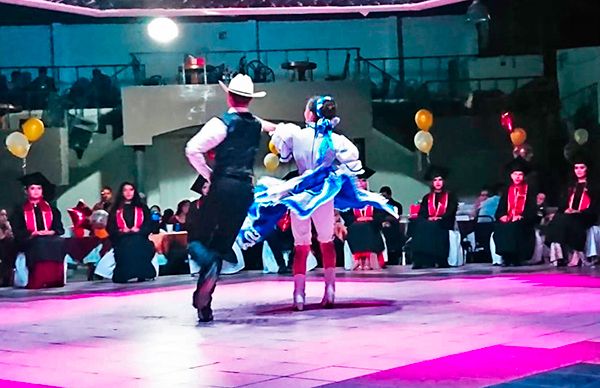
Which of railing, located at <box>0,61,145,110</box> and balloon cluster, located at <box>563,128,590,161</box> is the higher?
railing, located at <box>0,61,145,110</box>

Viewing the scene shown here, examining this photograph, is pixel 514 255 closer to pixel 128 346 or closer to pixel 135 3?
pixel 135 3

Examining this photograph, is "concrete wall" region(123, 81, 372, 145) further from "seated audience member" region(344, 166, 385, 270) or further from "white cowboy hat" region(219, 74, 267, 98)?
"white cowboy hat" region(219, 74, 267, 98)

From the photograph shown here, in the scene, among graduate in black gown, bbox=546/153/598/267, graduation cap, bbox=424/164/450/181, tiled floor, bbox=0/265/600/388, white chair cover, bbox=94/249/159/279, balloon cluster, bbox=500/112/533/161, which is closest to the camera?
tiled floor, bbox=0/265/600/388

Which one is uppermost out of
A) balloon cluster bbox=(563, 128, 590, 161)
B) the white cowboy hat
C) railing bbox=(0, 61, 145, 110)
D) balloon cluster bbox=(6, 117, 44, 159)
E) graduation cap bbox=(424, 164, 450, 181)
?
railing bbox=(0, 61, 145, 110)

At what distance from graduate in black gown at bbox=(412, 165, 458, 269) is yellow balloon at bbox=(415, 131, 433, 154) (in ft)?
5.82

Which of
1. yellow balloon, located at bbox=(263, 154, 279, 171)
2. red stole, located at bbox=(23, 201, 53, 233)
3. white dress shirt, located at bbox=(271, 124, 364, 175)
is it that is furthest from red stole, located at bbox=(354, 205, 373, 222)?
white dress shirt, located at bbox=(271, 124, 364, 175)

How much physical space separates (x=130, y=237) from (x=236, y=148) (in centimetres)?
481

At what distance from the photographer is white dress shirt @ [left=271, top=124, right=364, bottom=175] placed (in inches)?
241

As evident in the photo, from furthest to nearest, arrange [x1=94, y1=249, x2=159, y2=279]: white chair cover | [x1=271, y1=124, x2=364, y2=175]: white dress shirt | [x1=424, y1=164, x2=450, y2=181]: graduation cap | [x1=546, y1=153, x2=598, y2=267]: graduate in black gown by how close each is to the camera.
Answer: [x1=424, y1=164, x2=450, y2=181]: graduation cap, [x1=94, y1=249, x2=159, y2=279]: white chair cover, [x1=546, y1=153, x2=598, y2=267]: graduate in black gown, [x1=271, y1=124, x2=364, y2=175]: white dress shirt

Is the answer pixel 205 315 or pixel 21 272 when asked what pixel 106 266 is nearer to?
pixel 21 272

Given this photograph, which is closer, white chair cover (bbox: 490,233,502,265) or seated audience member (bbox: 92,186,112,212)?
white chair cover (bbox: 490,233,502,265)

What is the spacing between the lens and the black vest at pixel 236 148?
571cm

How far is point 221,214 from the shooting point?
5.72 meters

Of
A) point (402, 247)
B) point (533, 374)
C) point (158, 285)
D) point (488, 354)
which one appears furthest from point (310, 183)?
point (402, 247)
